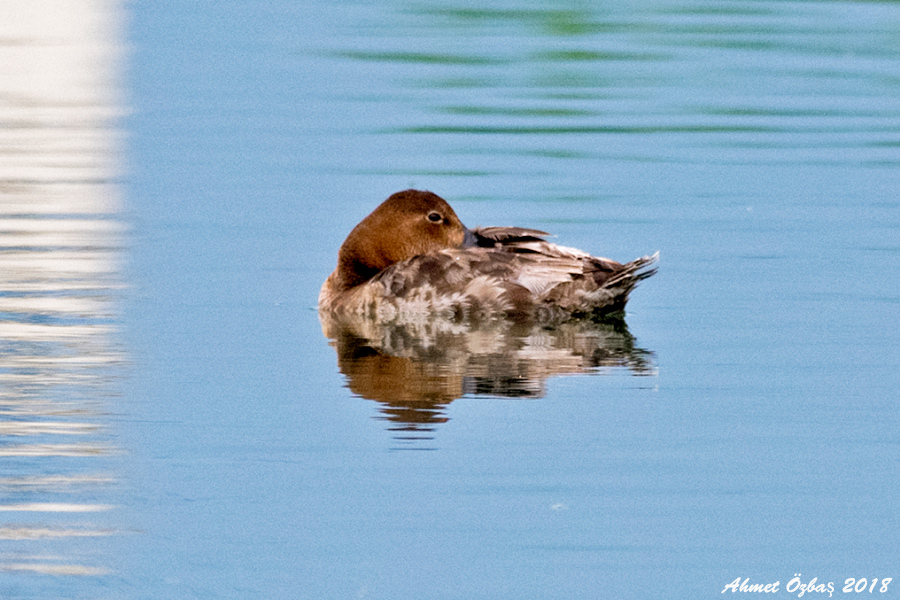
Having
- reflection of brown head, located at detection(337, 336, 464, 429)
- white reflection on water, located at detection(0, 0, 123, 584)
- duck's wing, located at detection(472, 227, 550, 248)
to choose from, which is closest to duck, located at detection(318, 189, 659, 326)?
duck's wing, located at detection(472, 227, 550, 248)

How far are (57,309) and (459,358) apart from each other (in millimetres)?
2513

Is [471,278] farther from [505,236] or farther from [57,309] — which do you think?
[57,309]

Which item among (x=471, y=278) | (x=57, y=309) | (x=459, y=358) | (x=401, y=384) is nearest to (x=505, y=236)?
(x=471, y=278)

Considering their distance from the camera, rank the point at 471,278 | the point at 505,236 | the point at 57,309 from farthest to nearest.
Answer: the point at 505,236, the point at 471,278, the point at 57,309

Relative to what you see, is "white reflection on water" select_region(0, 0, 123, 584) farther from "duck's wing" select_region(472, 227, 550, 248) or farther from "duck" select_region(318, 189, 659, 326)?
"duck's wing" select_region(472, 227, 550, 248)

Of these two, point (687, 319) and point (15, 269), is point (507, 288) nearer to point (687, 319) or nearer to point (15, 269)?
point (687, 319)

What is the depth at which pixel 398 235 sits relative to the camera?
1079 centimetres

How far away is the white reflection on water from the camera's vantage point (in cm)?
656

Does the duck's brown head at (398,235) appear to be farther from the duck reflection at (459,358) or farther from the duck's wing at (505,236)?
the duck reflection at (459,358)

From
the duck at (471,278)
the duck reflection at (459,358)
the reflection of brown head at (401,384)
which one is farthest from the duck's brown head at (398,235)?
the reflection of brown head at (401,384)

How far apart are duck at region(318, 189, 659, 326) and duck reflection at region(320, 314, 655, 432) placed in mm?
90

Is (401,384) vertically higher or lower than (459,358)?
lower

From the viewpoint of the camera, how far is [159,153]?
15188 millimetres

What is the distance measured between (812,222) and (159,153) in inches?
233
